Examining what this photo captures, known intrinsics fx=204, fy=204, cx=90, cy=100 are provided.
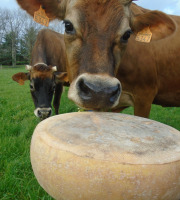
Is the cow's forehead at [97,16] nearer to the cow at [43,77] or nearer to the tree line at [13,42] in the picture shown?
the cow at [43,77]

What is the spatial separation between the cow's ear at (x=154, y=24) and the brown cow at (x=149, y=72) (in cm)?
3

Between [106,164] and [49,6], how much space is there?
8.13 feet

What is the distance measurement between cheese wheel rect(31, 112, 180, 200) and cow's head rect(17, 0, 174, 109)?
1.69ft

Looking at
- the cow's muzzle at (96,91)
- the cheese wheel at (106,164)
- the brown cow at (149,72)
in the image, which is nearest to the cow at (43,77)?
the brown cow at (149,72)

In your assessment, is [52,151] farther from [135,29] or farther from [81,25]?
[135,29]

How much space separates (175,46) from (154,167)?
8.43ft

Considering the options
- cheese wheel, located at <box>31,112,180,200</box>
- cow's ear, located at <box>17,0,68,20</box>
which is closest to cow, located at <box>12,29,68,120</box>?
cow's ear, located at <box>17,0,68,20</box>

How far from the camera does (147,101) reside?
9.46 feet

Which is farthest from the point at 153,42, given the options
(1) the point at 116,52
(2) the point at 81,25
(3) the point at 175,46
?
(2) the point at 81,25

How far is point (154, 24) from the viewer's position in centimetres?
277

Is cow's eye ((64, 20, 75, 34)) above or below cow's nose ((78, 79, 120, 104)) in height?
above

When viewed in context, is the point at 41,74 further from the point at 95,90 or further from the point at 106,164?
the point at 106,164

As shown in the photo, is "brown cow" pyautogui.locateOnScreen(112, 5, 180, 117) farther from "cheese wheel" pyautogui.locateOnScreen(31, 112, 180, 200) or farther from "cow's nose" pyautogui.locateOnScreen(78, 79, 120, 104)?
"cheese wheel" pyautogui.locateOnScreen(31, 112, 180, 200)

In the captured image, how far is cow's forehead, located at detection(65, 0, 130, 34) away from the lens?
76.5 inches
